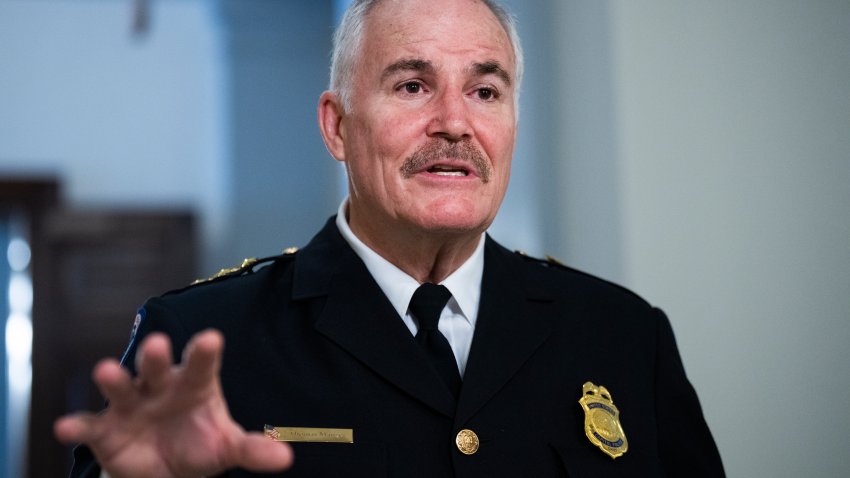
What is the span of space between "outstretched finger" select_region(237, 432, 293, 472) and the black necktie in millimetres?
546

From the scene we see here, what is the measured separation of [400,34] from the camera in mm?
1601

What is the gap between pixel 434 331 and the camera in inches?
59.4

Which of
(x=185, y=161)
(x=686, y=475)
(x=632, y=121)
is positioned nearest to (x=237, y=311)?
(x=686, y=475)

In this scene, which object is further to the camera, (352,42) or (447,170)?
(352,42)

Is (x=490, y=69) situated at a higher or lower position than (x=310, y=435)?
higher

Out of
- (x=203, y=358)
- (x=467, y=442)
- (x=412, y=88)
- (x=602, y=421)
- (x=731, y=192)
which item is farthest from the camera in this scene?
(x=731, y=192)

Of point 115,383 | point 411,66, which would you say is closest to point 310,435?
point 115,383

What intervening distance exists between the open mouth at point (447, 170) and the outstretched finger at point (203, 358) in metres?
0.71

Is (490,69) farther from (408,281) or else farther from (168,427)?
(168,427)

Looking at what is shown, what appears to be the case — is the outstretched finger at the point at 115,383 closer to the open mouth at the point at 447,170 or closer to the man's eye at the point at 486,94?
the open mouth at the point at 447,170

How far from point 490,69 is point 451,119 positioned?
0.14 meters

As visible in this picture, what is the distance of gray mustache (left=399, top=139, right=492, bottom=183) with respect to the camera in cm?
154

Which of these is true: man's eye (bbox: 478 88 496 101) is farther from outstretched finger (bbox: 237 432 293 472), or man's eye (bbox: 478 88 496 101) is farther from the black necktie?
outstretched finger (bbox: 237 432 293 472)

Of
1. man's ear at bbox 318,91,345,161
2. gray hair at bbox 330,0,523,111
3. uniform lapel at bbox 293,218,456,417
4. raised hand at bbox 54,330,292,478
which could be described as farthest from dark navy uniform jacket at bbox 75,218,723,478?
raised hand at bbox 54,330,292,478
